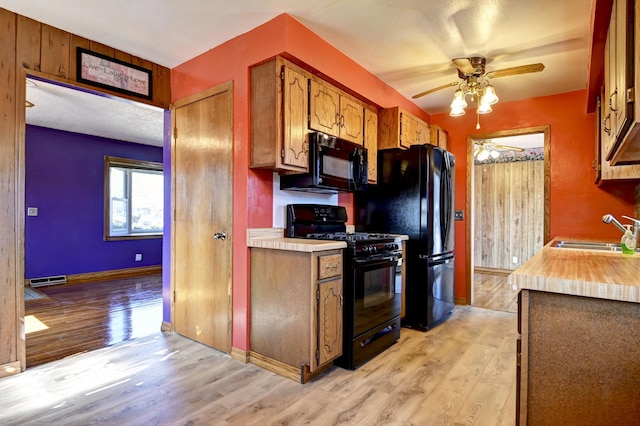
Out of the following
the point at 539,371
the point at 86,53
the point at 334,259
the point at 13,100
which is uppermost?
the point at 86,53

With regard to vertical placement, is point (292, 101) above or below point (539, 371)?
above

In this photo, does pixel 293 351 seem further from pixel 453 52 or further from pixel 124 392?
pixel 453 52

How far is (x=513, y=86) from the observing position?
141 inches

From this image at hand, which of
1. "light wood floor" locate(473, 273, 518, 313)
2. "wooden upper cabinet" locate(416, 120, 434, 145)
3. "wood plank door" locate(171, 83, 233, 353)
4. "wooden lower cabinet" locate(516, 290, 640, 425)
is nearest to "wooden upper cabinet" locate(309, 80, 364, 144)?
"wood plank door" locate(171, 83, 233, 353)

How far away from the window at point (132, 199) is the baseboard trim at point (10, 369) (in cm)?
378

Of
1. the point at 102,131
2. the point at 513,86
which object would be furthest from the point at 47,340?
the point at 513,86

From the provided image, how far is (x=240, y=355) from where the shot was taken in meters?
2.53

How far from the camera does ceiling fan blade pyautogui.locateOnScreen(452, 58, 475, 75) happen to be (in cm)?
282

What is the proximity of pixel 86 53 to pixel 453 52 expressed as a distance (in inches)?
115

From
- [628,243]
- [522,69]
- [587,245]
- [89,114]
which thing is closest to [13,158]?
[89,114]

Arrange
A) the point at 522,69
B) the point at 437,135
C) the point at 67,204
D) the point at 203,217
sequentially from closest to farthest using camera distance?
1. the point at 522,69
2. the point at 203,217
3. the point at 437,135
4. the point at 67,204

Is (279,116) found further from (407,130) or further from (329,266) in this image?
(407,130)

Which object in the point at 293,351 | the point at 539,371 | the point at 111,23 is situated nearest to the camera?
the point at 539,371

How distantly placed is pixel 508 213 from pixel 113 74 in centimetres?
637
